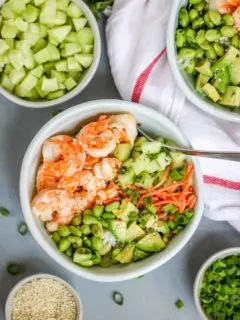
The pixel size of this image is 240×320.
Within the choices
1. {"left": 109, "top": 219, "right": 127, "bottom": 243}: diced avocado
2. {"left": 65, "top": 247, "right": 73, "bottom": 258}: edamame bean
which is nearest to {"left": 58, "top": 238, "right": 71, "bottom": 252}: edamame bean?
{"left": 65, "top": 247, "right": 73, "bottom": 258}: edamame bean

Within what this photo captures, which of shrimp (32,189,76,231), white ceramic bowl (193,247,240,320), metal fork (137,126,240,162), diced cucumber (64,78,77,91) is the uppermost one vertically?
diced cucumber (64,78,77,91)

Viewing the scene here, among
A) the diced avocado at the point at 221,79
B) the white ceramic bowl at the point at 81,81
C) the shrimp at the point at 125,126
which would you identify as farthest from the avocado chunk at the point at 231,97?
the white ceramic bowl at the point at 81,81

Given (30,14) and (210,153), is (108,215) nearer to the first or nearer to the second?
(210,153)

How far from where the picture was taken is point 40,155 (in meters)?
1.79

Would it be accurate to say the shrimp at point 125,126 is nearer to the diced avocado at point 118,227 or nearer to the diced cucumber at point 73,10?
the diced avocado at point 118,227

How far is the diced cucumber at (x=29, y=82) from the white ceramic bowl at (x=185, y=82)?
1.20 ft

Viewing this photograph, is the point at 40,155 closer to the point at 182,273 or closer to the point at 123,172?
the point at 123,172

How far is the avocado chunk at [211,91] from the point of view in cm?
179

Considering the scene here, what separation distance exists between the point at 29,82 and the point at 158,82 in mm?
345

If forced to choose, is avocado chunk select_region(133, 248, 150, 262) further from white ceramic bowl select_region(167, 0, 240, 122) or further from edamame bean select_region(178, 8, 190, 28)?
edamame bean select_region(178, 8, 190, 28)

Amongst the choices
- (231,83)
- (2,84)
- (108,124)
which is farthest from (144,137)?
(2,84)

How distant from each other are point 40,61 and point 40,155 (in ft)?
0.84

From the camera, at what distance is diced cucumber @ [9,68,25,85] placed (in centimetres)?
183

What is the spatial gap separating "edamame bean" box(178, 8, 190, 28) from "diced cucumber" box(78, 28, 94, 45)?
9.8 inches
